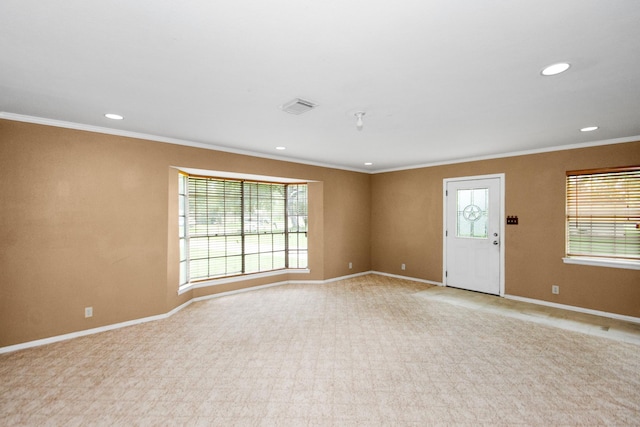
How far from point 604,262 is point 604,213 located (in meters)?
0.69

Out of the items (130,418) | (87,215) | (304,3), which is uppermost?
(304,3)

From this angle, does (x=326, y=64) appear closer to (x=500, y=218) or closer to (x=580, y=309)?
(x=500, y=218)

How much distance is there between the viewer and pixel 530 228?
4496mm


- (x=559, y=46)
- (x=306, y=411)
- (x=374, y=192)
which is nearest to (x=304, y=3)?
(x=559, y=46)

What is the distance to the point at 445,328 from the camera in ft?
11.6

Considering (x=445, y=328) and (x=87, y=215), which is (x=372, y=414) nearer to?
(x=445, y=328)

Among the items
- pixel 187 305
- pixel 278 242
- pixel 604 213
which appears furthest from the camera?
pixel 278 242

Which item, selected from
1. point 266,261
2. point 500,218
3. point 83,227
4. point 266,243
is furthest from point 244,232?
point 500,218

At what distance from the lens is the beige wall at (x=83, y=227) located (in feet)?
9.66

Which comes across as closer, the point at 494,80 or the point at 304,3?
the point at 304,3

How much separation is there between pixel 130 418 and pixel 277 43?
8.88 ft

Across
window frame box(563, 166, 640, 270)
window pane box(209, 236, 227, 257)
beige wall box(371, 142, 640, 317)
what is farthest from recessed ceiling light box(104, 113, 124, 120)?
window frame box(563, 166, 640, 270)

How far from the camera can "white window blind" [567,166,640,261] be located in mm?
3768

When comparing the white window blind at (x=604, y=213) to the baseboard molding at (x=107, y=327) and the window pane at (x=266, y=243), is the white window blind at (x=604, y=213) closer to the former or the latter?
the window pane at (x=266, y=243)
